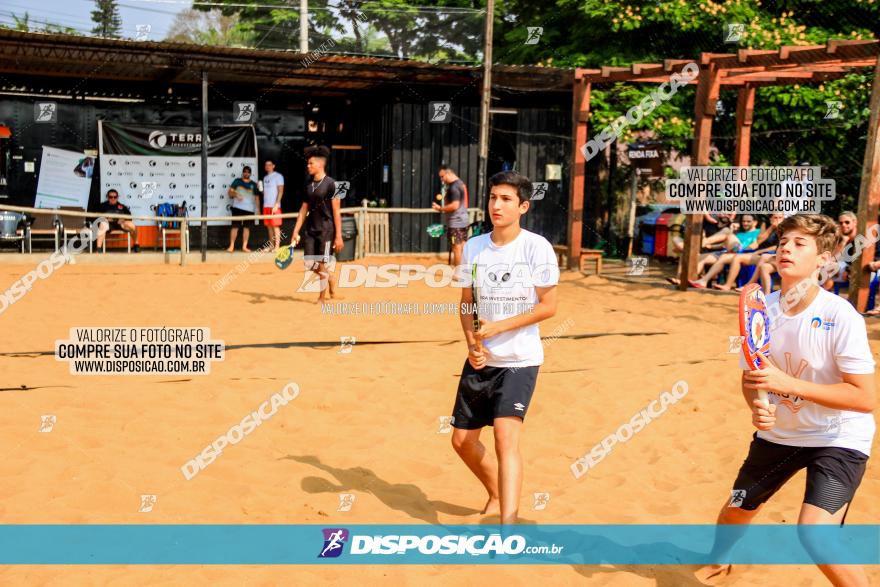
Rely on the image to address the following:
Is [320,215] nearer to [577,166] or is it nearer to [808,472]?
[577,166]

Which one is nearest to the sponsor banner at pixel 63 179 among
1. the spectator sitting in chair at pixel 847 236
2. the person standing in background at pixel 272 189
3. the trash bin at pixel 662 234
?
the person standing in background at pixel 272 189

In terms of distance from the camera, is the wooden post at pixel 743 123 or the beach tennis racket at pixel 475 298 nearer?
the beach tennis racket at pixel 475 298

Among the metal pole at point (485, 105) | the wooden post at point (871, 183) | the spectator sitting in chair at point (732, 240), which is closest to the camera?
the wooden post at point (871, 183)

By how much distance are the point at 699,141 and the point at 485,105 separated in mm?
5610

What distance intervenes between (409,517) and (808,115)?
50.9ft

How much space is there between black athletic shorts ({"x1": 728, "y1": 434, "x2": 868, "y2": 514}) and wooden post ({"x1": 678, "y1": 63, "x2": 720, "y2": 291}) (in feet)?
33.5

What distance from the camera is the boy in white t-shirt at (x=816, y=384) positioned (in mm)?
3244

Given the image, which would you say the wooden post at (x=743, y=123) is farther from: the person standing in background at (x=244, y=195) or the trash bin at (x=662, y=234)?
the person standing in background at (x=244, y=195)

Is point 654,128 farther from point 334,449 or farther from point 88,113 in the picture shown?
point 334,449

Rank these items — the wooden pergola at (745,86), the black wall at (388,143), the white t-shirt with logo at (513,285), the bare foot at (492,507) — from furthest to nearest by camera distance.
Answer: the black wall at (388,143), the wooden pergola at (745,86), the bare foot at (492,507), the white t-shirt with logo at (513,285)

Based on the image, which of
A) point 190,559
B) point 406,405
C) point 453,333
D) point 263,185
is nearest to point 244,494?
point 190,559

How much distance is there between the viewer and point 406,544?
4.41 metres

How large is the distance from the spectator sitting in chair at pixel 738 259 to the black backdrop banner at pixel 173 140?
11.3 metres

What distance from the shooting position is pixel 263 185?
62.1 ft
